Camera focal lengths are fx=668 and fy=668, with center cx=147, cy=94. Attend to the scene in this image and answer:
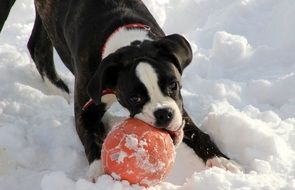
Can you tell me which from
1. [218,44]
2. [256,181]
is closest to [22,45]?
[218,44]

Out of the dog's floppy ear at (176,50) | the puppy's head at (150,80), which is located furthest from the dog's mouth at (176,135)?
the dog's floppy ear at (176,50)

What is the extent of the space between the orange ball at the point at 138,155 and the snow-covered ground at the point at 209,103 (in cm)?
7

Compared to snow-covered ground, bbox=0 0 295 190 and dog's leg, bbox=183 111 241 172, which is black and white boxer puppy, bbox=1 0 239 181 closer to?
dog's leg, bbox=183 111 241 172

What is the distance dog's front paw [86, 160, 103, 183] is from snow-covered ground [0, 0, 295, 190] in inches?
5.1

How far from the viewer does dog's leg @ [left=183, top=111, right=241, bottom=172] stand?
13.6 ft

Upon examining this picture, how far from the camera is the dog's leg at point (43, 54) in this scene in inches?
221

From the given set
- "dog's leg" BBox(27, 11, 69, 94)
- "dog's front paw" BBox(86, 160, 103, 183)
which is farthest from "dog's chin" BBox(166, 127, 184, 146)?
"dog's leg" BBox(27, 11, 69, 94)

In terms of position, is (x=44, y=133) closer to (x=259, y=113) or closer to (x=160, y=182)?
(x=160, y=182)

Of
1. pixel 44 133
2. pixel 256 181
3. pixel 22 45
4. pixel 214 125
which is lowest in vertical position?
pixel 22 45

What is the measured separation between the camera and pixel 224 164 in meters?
4.14

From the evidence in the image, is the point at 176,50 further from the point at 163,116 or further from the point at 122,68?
the point at 163,116

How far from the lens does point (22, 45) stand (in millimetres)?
6270

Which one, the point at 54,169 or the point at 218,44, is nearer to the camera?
the point at 54,169

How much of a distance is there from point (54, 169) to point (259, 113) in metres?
1.51
